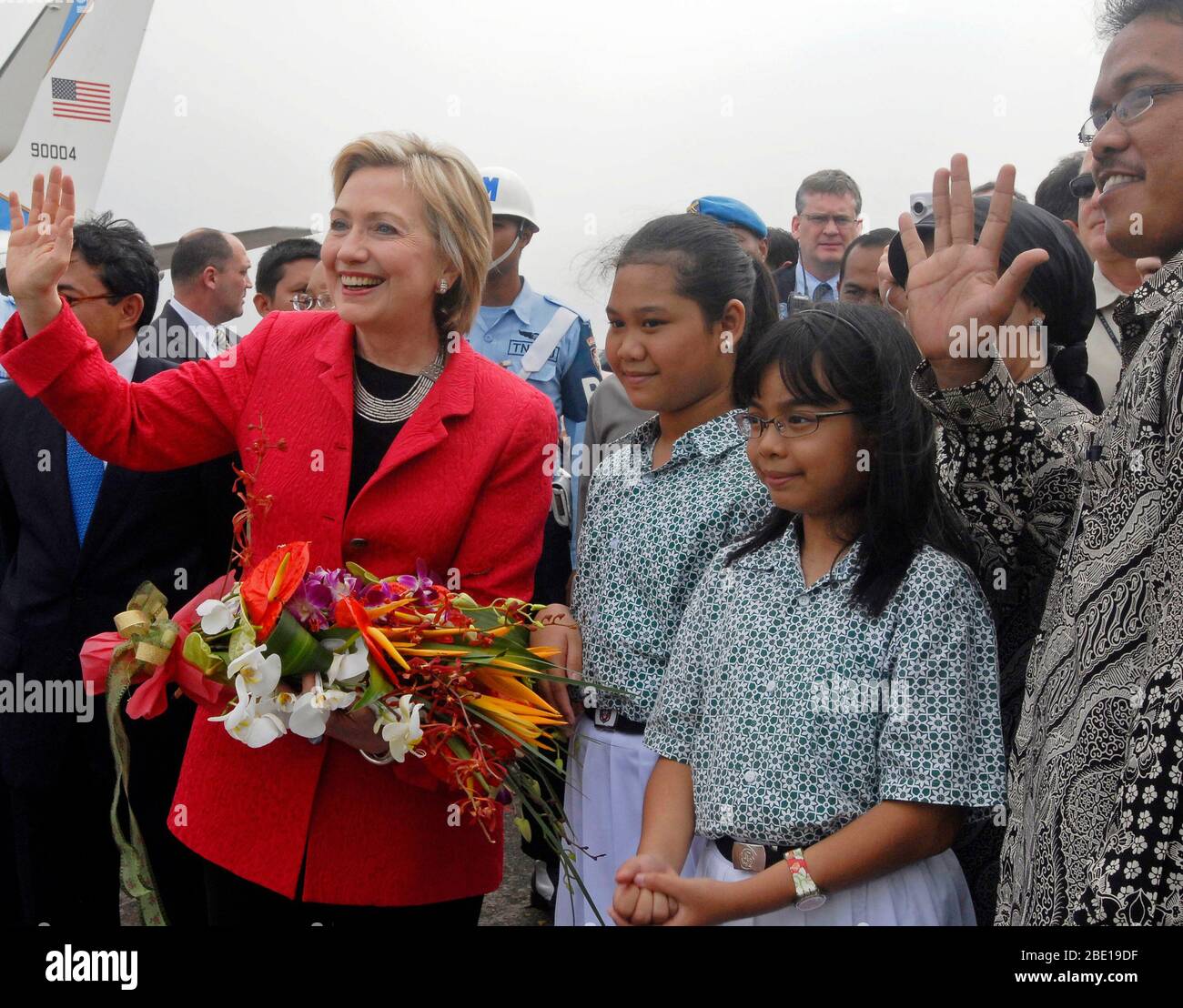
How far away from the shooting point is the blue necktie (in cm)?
327

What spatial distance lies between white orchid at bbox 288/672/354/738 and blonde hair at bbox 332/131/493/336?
0.91m

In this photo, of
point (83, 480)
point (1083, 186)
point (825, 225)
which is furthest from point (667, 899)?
point (825, 225)

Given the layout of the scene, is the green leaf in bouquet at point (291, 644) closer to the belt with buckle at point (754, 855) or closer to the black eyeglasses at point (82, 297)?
the belt with buckle at point (754, 855)

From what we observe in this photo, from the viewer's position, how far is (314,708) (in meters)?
2.00

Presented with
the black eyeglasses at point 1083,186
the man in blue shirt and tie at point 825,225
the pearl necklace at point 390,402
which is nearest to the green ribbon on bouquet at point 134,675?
the pearl necklace at point 390,402

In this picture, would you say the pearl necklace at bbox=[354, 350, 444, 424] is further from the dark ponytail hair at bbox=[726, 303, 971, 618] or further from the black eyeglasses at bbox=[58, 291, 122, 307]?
the black eyeglasses at bbox=[58, 291, 122, 307]

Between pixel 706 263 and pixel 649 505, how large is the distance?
58 centimetres

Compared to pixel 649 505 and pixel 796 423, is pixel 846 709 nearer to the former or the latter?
pixel 796 423

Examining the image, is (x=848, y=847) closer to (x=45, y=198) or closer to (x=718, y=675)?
(x=718, y=675)

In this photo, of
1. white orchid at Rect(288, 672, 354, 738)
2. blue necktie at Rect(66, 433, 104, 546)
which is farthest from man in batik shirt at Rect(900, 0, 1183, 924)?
blue necktie at Rect(66, 433, 104, 546)

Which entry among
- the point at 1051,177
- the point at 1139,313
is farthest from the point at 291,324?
the point at 1051,177

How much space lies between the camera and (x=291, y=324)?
2512 millimetres

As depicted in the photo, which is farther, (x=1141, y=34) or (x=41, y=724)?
(x=41, y=724)

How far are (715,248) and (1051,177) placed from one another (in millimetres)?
2365
